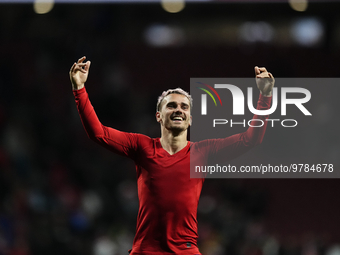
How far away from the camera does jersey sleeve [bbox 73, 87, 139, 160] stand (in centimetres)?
308

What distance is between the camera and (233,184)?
29.5 feet

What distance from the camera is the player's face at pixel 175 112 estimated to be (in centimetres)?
323

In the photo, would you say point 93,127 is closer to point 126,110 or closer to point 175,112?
point 175,112

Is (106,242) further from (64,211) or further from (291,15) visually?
(291,15)

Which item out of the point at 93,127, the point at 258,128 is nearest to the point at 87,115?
the point at 93,127

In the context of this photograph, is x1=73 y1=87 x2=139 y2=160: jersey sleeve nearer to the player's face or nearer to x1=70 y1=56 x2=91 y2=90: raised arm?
x1=70 y1=56 x2=91 y2=90: raised arm

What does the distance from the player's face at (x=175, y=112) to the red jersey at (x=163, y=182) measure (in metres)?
0.19

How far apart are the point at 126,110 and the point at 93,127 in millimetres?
6245

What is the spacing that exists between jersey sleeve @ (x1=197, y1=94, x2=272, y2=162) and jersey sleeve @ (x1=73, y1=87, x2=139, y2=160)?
523 millimetres

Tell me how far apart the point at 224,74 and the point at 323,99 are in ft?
7.37

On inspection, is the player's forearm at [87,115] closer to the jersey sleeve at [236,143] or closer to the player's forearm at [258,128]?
the jersey sleeve at [236,143]

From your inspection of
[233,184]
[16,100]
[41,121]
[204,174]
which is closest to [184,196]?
[204,174]

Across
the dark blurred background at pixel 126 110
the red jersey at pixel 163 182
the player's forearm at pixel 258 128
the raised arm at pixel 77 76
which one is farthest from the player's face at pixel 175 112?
the dark blurred background at pixel 126 110

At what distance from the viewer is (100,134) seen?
313 centimetres
